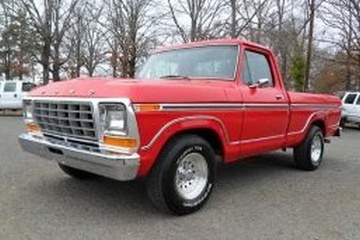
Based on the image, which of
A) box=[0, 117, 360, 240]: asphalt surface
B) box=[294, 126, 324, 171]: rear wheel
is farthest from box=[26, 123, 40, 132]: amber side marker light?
box=[294, 126, 324, 171]: rear wheel

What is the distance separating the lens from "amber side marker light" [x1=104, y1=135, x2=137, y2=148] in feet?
14.6

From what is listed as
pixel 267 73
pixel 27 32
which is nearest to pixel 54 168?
pixel 267 73

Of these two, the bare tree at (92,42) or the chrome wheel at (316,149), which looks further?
the bare tree at (92,42)

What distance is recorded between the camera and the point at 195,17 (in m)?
28.9

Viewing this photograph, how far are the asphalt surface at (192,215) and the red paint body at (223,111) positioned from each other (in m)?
0.60

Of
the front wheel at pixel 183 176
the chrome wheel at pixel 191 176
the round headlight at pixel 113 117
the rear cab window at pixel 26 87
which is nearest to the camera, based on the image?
the round headlight at pixel 113 117

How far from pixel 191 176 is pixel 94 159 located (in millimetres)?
1261

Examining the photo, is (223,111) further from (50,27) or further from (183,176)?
(50,27)

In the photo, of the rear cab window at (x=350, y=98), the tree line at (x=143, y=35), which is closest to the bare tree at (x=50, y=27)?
the tree line at (x=143, y=35)

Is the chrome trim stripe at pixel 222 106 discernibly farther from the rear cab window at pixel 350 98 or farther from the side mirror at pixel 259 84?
the rear cab window at pixel 350 98

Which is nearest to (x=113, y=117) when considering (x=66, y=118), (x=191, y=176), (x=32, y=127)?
(x=66, y=118)

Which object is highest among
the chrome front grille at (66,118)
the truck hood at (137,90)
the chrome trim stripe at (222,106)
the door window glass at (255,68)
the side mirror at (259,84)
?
the door window glass at (255,68)

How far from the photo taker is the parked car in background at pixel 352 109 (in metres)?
18.4

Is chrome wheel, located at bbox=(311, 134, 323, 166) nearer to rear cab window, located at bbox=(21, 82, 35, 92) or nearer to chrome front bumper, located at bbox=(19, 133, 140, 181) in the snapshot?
chrome front bumper, located at bbox=(19, 133, 140, 181)
